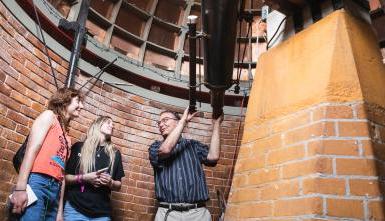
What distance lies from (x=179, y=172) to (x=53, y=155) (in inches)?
36.5

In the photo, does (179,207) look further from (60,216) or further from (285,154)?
(285,154)

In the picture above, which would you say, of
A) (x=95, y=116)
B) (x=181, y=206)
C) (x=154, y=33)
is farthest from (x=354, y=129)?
(x=154, y=33)

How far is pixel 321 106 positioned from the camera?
160 centimetres

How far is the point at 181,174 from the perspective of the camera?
2635mm

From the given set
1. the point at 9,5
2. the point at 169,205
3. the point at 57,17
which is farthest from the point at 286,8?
the point at 57,17

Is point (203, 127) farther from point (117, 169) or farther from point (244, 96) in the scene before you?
point (117, 169)

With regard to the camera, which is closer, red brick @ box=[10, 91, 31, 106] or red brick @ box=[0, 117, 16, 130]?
red brick @ box=[0, 117, 16, 130]

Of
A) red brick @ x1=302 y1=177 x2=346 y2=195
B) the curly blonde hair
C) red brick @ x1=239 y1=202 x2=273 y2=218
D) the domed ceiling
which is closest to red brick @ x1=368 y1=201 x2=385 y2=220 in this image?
red brick @ x1=302 y1=177 x2=346 y2=195

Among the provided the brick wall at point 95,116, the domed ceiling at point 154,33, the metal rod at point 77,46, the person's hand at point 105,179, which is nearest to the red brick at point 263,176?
the person's hand at point 105,179

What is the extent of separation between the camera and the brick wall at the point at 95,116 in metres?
3.04

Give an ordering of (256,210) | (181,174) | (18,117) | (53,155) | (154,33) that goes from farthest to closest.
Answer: (154,33), (18,117), (181,174), (53,155), (256,210)

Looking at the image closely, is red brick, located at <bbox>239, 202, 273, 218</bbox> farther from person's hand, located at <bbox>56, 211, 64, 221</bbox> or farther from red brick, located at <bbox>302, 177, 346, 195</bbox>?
A: person's hand, located at <bbox>56, 211, 64, 221</bbox>

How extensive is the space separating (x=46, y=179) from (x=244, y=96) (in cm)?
344

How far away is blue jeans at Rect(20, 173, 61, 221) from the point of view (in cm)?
203
